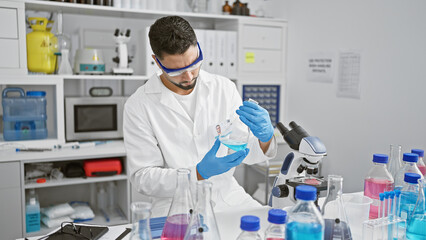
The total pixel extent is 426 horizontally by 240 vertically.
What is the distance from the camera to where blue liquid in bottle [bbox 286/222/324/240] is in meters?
0.86

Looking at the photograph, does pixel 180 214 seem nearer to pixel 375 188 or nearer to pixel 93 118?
pixel 375 188

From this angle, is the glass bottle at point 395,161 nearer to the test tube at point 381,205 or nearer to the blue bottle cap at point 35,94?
the test tube at point 381,205

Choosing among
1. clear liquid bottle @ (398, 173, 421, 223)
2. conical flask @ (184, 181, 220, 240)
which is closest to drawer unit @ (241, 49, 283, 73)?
clear liquid bottle @ (398, 173, 421, 223)

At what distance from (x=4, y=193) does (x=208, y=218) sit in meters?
1.95

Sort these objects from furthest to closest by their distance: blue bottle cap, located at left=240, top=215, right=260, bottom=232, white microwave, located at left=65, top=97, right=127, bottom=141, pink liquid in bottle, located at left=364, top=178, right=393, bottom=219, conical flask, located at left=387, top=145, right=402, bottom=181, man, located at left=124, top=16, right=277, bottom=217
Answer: white microwave, located at left=65, top=97, right=127, bottom=141 → man, located at left=124, top=16, right=277, bottom=217 → conical flask, located at left=387, top=145, right=402, bottom=181 → pink liquid in bottle, located at left=364, top=178, right=393, bottom=219 → blue bottle cap, located at left=240, top=215, right=260, bottom=232

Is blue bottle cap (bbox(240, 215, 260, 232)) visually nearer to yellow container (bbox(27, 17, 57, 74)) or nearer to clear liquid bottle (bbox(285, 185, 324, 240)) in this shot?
clear liquid bottle (bbox(285, 185, 324, 240))

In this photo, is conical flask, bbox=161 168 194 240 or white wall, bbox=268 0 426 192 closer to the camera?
conical flask, bbox=161 168 194 240

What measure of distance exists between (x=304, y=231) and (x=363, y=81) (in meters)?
2.06

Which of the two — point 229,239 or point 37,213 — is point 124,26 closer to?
point 37,213

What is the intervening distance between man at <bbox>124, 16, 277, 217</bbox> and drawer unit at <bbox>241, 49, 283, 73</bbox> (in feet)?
4.51

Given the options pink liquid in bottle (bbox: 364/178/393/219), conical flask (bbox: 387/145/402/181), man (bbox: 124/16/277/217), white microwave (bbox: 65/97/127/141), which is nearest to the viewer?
pink liquid in bottle (bbox: 364/178/393/219)

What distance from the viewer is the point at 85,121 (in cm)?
299

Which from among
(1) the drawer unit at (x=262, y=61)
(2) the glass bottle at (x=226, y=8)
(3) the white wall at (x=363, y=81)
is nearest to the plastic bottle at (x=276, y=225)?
(3) the white wall at (x=363, y=81)

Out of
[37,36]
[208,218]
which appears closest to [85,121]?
[37,36]
